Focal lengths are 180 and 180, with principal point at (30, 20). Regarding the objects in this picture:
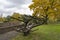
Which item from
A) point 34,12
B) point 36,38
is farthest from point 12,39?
point 34,12

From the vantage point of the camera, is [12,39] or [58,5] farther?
[58,5]

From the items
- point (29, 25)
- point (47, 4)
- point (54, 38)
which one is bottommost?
point (54, 38)

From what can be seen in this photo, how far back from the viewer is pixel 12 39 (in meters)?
18.4

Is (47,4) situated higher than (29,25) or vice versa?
(47,4)

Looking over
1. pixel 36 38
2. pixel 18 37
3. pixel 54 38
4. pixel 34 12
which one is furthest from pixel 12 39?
pixel 34 12

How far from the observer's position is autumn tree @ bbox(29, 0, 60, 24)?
41125 mm

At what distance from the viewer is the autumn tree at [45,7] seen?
135ft

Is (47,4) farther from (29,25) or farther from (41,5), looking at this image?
(29,25)

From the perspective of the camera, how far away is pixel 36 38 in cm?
1869

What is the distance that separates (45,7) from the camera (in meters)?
41.5

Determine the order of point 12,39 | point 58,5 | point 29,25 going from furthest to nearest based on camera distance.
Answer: point 58,5 < point 29,25 < point 12,39

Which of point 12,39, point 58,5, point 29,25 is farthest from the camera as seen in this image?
point 58,5

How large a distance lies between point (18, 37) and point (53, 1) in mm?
23859

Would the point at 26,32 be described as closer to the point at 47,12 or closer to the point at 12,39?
the point at 12,39
